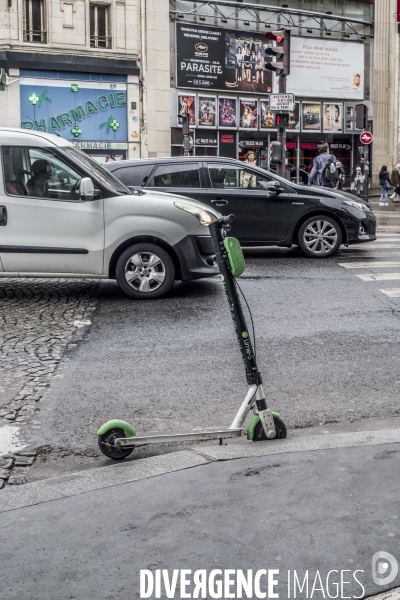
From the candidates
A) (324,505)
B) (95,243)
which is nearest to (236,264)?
(324,505)

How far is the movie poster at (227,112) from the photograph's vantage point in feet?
127

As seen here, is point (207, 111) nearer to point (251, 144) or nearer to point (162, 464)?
point (251, 144)

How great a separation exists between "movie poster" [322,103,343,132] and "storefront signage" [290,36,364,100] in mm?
522

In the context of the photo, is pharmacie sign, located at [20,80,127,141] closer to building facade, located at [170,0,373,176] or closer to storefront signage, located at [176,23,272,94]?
building facade, located at [170,0,373,176]

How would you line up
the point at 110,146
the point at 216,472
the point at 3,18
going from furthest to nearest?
the point at 110,146
the point at 3,18
the point at 216,472

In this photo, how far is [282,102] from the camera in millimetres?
20406

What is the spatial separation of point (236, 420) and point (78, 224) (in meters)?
5.32

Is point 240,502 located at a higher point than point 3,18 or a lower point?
lower

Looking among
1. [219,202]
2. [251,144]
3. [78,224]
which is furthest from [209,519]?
[251,144]

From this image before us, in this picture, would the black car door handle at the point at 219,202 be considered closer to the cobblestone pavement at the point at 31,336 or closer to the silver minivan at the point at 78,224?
the cobblestone pavement at the point at 31,336

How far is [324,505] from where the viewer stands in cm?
380

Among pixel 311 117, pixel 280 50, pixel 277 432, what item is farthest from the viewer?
pixel 311 117

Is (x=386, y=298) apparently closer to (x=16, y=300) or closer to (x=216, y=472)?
(x=16, y=300)

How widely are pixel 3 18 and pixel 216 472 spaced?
3187cm
